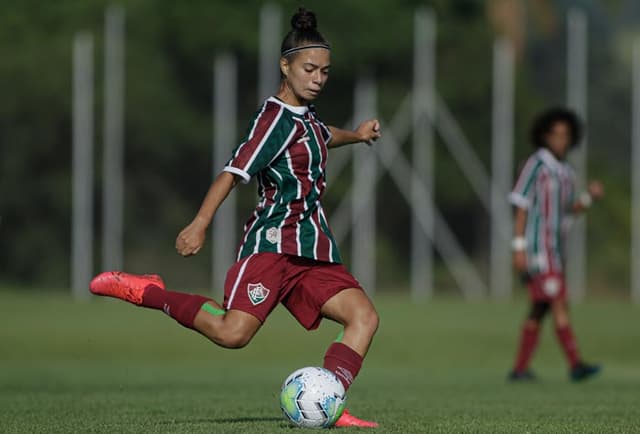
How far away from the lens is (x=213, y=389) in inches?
476

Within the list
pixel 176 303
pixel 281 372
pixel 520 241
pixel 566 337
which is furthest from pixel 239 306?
pixel 281 372

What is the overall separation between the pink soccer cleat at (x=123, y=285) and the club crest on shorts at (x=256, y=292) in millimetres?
623

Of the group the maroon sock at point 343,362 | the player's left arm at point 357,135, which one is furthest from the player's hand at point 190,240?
the player's left arm at point 357,135

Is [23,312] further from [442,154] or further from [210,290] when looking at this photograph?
[442,154]

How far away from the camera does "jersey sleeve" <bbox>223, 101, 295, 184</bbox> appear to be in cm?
761

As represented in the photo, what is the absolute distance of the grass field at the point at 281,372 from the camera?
8297 millimetres

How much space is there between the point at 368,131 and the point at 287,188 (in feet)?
2.86

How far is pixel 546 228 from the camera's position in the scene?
45.2 feet

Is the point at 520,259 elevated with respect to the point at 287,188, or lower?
lower

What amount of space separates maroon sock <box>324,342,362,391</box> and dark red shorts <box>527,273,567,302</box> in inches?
241

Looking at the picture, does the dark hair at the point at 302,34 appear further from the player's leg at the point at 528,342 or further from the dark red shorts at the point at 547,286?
the player's leg at the point at 528,342

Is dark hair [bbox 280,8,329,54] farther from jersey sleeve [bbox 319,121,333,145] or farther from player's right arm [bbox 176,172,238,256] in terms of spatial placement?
player's right arm [bbox 176,172,238,256]

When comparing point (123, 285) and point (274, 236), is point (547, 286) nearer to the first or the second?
point (274, 236)

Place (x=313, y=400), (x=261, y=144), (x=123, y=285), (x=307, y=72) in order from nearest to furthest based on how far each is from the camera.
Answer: (x=313, y=400), (x=261, y=144), (x=307, y=72), (x=123, y=285)
